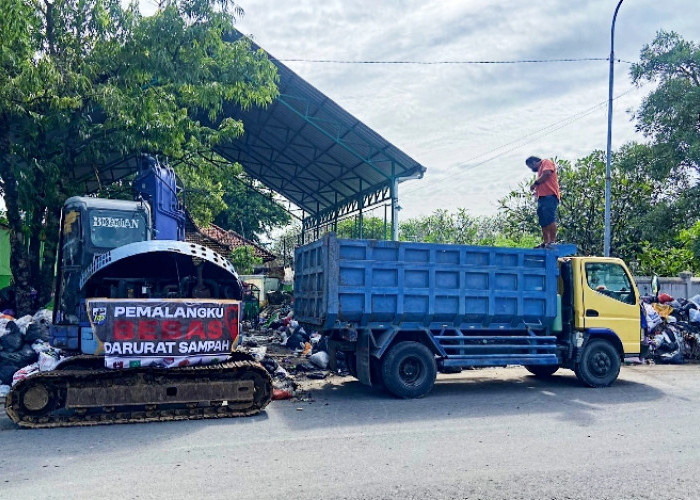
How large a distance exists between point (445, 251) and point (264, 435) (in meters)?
4.11

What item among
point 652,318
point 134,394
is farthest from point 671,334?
point 134,394

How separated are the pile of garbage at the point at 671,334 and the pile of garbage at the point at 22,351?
39.6ft

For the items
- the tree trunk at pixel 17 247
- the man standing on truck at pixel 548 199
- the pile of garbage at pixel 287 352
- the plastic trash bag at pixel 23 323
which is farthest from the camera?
the tree trunk at pixel 17 247

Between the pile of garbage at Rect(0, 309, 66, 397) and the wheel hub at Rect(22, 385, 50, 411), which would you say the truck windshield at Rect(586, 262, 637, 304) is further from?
the pile of garbage at Rect(0, 309, 66, 397)

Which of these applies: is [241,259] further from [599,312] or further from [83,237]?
[599,312]

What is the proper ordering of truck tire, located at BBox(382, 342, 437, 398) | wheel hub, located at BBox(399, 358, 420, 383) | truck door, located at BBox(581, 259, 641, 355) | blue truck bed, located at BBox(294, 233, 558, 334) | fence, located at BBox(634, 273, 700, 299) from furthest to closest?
1. fence, located at BBox(634, 273, 700, 299)
2. truck door, located at BBox(581, 259, 641, 355)
3. wheel hub, located at BBox(399, 358, 420, 383)
4. truck tire, located at BBox(382, 342, 437, 398)
5. blue truck bed, located at BBox(294, 233, 558, 334)

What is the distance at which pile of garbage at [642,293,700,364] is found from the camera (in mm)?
14039

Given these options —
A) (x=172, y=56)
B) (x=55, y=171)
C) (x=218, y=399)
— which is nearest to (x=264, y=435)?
(x=218, y=399)

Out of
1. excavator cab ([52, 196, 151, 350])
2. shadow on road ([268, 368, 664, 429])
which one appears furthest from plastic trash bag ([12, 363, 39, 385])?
shadow on road ([268, 368, 664, 429])

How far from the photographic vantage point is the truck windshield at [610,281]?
34.0 ft

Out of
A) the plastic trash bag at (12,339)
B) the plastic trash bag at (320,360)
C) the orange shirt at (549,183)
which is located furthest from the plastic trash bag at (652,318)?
the plastic trash bag at (12,339)

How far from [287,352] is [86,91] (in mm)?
6773

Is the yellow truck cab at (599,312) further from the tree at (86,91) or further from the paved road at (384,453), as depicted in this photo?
the tree at (86,91)

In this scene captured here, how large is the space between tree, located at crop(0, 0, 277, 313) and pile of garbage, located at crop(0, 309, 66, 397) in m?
2.87
